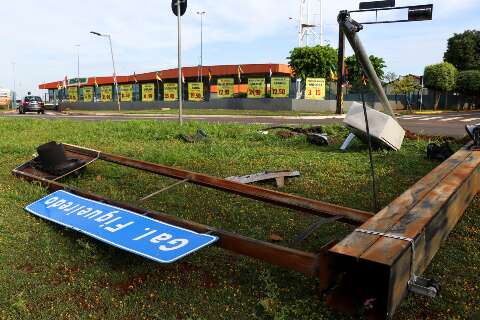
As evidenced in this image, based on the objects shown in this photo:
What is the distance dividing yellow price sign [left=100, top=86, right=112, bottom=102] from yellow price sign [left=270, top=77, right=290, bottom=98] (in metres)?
23.6

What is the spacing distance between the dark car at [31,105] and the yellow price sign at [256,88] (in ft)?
60.8

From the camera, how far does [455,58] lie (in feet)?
179

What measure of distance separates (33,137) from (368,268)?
11325 mm

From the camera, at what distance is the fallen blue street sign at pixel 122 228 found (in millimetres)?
2982

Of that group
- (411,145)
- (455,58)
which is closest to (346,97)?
(455,58)

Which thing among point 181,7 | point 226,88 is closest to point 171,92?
point 226,88

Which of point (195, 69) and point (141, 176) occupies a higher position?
point (195, 69)

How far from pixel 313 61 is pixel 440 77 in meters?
13.0

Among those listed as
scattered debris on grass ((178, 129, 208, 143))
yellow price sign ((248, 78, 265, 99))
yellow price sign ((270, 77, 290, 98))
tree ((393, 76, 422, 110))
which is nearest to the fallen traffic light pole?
scattered debris on grass ((178, 129, 208, 143))

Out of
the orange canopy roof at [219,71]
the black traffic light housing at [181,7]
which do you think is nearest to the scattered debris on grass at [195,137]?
the black traffic light housing at [181,7]

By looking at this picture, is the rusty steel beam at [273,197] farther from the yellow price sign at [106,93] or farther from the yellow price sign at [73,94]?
the yellow price sign at [73,94]

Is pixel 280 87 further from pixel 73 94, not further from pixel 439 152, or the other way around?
pixel 73 94

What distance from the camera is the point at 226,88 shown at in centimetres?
4184

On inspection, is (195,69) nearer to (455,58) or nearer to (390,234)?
(455,58)
